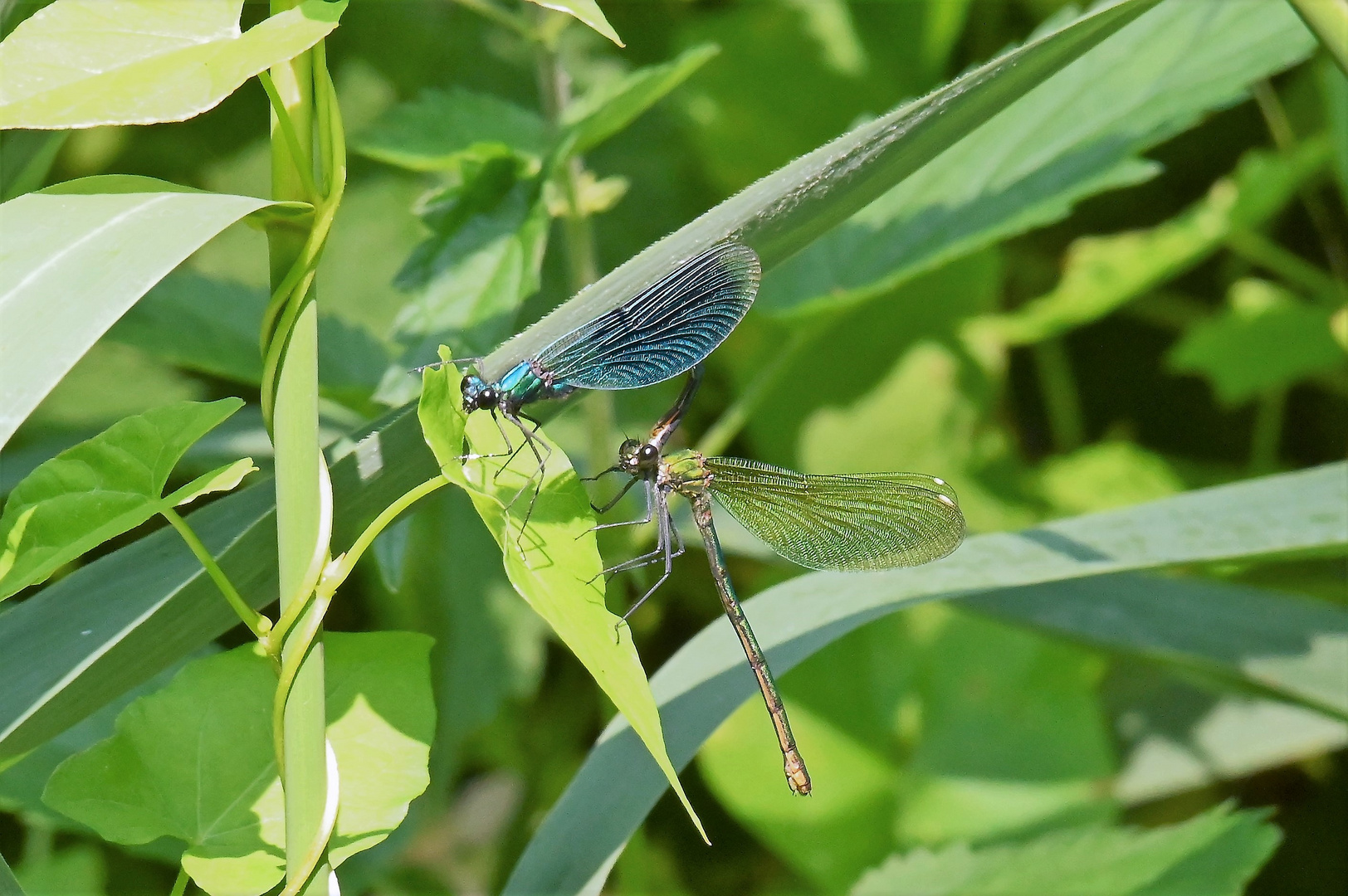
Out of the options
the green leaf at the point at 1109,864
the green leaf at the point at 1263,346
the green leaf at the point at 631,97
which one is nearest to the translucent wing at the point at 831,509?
the green leaf at the point at 1109,864

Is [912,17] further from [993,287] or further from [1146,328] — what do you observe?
[1146,328]

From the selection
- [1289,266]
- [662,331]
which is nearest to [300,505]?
[662,331]

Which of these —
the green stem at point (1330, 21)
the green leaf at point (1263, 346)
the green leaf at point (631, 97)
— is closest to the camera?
the green stem at point (1330, 21)

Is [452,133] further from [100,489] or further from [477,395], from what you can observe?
[100,489]

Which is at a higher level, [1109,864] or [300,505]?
[300,505]

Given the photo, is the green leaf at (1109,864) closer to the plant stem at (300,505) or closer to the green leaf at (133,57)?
the plant stem at (300,505)

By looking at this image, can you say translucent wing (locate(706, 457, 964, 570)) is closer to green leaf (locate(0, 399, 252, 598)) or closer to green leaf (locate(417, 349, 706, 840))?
green leaf (locate(417, 349, 706, 840))

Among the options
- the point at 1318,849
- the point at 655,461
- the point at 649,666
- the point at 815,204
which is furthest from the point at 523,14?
the point at 1318,849
